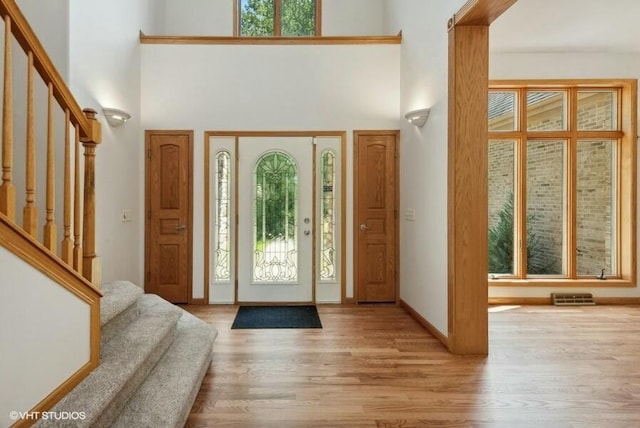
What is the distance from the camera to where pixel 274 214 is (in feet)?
14.6

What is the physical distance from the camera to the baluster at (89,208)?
6.47ft

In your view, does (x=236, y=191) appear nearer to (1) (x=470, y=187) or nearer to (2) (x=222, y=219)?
(2) (x=222, y=219)

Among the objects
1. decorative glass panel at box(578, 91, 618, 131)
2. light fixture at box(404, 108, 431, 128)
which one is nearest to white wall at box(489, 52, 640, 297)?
decorative glass panel at box(578, 91, 618, 131)

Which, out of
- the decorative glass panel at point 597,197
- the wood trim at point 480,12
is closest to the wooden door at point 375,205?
the wood trim at point 480,12

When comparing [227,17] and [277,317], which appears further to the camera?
[227,17]

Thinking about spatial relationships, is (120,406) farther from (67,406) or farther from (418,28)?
(418,28)

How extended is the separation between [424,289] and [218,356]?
6.63 ft

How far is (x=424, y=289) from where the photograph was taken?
3.66 metres

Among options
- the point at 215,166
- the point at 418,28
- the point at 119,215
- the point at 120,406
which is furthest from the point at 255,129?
the point at 120,406

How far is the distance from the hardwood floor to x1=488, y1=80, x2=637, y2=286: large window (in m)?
1.00

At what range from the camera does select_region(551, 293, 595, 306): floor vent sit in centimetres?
446

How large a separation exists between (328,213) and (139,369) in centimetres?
290

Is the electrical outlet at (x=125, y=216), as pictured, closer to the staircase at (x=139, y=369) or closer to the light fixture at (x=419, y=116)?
the staircase at (x=139, y=369)

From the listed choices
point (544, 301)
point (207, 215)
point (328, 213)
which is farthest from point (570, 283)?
point (207, 215)
